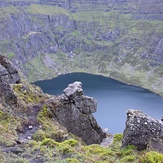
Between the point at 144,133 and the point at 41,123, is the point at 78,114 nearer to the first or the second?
the point at 41,123

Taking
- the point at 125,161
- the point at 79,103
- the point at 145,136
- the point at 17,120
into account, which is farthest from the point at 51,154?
the point at 79,103

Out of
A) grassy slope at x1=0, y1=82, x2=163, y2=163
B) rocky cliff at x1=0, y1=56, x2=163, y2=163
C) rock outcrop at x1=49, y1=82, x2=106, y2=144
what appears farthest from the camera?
rock outcrop at x1=49, y1=82, x2=106, y2=144

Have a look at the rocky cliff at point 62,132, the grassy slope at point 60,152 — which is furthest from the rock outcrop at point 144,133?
the grassy slope at point 60,152

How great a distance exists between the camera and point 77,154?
20.5m

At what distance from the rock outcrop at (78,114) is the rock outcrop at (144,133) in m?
14.0

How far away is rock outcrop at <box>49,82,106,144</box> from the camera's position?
115ft

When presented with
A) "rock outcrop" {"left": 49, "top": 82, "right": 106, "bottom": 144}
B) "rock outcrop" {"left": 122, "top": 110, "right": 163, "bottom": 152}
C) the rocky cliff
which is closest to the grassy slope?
the rocky cliff

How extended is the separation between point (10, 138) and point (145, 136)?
446 inches

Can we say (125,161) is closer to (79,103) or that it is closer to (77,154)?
(77,154)

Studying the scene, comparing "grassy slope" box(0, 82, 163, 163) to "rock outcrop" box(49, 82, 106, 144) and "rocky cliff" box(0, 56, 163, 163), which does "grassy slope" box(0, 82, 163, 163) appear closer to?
"rocky cliff" box(0, 56, 163, 163)

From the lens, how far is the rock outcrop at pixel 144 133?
70.7 ft

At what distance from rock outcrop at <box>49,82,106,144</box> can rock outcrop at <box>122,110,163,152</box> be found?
46.0 feet

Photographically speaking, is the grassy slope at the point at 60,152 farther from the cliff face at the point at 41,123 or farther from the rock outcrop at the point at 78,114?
the rock outcrop at the point at 78,114

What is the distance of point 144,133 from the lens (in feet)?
71.2
